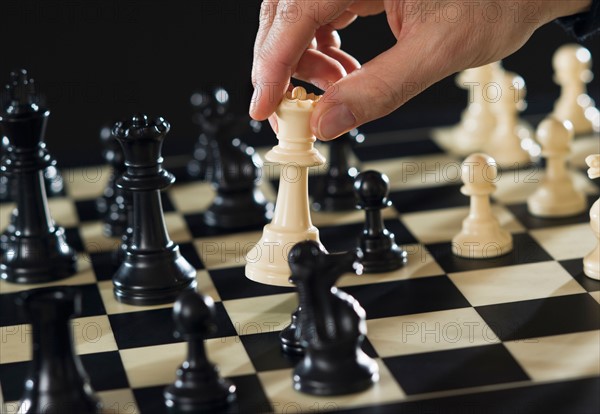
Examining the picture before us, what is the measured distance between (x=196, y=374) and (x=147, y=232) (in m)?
0.43

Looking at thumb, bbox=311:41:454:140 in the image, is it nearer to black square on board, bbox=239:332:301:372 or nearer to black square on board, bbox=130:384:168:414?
black square on board, bbox=239:332:301:372

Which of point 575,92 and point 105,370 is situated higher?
point 575,92

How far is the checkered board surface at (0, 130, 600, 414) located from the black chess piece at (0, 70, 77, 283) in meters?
0.04

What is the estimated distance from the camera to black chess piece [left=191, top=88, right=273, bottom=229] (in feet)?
7.00

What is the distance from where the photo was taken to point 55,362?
137 cm

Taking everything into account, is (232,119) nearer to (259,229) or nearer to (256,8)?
(259,229)

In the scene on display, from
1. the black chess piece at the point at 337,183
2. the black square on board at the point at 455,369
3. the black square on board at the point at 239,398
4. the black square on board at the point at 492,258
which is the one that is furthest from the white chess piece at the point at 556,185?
the black square on board at the point at 239,398

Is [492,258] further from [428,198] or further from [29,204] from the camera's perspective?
[29,204]

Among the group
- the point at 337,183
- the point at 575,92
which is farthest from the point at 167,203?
the point at 575,92

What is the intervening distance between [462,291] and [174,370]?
503 mm

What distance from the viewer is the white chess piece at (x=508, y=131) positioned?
2441mm

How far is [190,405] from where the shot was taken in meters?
1.40

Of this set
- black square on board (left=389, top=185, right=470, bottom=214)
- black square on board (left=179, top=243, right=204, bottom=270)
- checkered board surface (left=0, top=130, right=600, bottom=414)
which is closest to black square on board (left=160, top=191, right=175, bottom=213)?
checkered board surface (left=0, top=130, right=600, bottom=414)

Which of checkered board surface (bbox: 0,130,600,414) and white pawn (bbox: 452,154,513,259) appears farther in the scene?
white pawn (bbox: 452,154,513,259)
